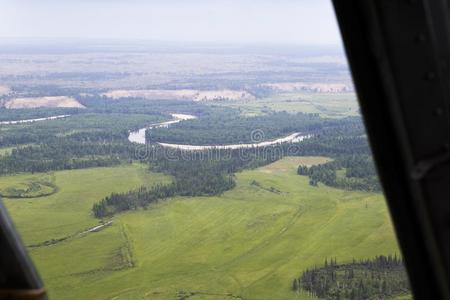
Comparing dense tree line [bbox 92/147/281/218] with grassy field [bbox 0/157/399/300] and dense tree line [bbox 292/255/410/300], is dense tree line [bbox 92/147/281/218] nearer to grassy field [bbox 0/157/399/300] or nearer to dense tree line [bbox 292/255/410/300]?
grassy field [bbox 0/157/399/300]

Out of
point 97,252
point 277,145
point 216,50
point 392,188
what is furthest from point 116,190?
point 216,50

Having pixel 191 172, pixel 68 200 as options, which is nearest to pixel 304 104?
pixel 191 172

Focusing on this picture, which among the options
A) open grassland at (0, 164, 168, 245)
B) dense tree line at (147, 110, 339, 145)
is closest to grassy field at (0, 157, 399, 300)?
open grassland at (0, 164, 168, 245)

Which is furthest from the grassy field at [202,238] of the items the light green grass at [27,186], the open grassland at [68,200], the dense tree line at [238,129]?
the dense tree line at [238,129]

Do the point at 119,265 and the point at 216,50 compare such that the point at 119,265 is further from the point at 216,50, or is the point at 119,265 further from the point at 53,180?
the point at 216,50

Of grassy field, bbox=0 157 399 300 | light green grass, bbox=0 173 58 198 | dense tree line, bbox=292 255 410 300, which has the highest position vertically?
light green grass, bbox=0 173 58 198

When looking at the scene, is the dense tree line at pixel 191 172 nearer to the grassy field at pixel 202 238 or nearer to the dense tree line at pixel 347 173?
the grassy field at pixel 202 238

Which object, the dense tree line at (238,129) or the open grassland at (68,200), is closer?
the open grassland at (68,200)
